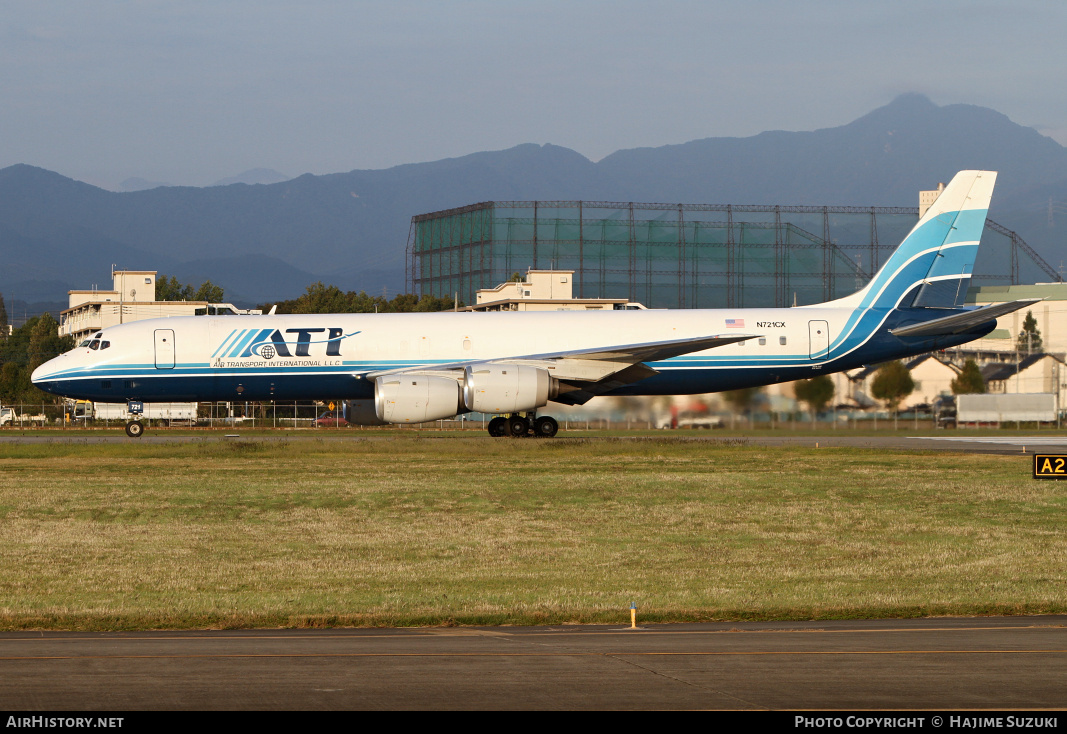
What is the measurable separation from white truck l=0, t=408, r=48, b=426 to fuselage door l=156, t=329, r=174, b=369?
3739cm

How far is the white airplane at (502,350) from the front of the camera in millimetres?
33156

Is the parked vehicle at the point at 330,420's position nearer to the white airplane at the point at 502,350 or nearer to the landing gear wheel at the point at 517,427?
the white airplane at the point at 502,350

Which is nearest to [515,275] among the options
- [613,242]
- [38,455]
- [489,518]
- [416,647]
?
[613,242]

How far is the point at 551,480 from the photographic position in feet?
78.4

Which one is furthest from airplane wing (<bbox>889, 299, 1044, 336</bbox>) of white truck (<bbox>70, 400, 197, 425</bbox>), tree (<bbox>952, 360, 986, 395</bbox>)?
white truck (<bbox>70, 400, 197, 425</bbox>)

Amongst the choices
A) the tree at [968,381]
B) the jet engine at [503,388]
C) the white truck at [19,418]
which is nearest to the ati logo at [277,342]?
the jet engine at [503,388]

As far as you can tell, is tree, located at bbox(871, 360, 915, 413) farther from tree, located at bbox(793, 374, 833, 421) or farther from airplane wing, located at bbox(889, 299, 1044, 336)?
airplane wing, located at bbox(889, 299, 1044, 336)

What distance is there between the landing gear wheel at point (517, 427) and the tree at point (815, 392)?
8814 mm

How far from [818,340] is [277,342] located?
15850 millimetres

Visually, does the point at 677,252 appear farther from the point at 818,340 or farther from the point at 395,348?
the point at 395,348

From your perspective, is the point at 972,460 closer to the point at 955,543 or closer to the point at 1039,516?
the point at 1039,516

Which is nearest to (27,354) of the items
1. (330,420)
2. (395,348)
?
(330,420)

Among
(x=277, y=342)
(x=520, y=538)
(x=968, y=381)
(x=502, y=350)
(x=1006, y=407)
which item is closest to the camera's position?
(x=520, y=538)

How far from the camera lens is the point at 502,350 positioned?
33.4 meters
